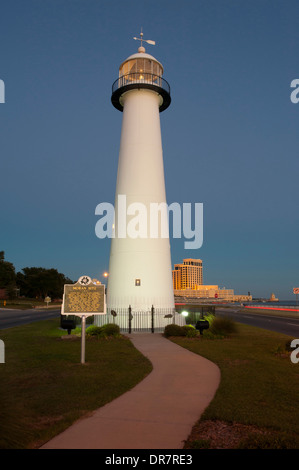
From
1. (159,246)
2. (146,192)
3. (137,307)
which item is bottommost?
(137,307)

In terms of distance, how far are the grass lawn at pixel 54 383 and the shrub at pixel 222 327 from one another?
536 cm

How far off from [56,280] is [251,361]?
306ft

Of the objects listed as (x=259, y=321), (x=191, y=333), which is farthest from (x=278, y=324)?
(x=191, y=333)

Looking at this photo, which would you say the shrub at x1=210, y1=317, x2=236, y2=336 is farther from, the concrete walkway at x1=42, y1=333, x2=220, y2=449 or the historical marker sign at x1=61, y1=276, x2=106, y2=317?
the historical marker sign at x1=61, y1=276, x2=106, y2=317

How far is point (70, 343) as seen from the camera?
51.9 ft

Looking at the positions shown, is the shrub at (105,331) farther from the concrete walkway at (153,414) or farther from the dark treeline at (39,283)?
the dark treeline at (39,283)

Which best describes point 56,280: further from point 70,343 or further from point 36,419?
point 36,419

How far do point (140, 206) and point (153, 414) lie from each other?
15.7 meters

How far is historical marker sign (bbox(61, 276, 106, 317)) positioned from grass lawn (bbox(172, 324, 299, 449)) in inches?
172

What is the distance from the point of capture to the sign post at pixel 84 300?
476 inches

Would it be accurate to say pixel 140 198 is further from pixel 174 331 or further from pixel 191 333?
pixel 191 333

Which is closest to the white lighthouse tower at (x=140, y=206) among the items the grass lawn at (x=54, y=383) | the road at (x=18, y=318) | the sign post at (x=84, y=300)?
the grass lawn at (x=54, y=383)

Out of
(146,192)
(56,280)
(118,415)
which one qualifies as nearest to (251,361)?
(118,415)

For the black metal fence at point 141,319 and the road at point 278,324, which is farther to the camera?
the road at point 278,324
